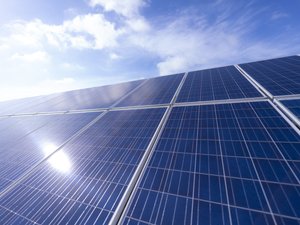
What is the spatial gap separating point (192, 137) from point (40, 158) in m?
7.99

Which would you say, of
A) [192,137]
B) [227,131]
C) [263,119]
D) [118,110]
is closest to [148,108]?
[118,110]

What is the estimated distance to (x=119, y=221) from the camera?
386 cm

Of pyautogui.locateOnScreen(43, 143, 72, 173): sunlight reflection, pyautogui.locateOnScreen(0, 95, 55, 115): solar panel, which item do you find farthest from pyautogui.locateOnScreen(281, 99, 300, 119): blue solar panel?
pyautogui.locateOnScreen(0, 95, 55, 115): solar panel

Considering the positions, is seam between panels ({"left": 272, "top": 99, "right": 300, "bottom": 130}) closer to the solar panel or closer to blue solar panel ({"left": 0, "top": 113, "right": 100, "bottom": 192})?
blue solar panel ({"left": 0, "top": 113, "right": 100, "bottom": 192})

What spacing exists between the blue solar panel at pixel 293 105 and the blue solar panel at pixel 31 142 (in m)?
12.0

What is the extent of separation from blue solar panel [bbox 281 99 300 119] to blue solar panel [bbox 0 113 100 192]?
1198cm

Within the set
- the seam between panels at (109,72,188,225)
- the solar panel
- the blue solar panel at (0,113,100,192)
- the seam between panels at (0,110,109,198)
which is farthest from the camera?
the solar panel

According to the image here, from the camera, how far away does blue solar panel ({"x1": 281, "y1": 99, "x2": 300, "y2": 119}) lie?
21.3ft

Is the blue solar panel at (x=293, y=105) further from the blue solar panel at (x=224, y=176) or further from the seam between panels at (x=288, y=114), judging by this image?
the blue solar panel at (x=224, y=176)

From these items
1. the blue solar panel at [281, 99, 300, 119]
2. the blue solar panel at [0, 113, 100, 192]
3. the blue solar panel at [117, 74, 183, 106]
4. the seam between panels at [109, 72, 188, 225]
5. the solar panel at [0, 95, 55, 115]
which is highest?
the blue solar panel at [281, 99, 300, 119]

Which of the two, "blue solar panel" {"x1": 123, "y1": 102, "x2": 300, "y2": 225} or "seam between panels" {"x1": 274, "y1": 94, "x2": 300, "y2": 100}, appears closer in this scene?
"blue solar panel" {"x1": 123, "y1": 102, "x2": 300, "y2": 225}

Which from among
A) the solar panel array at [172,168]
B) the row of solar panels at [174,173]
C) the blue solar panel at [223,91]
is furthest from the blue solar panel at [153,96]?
the row of solar panels at [174,173]

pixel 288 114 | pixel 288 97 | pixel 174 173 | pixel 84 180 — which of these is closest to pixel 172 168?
pixel 174 173

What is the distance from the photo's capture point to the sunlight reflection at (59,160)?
6541mm
